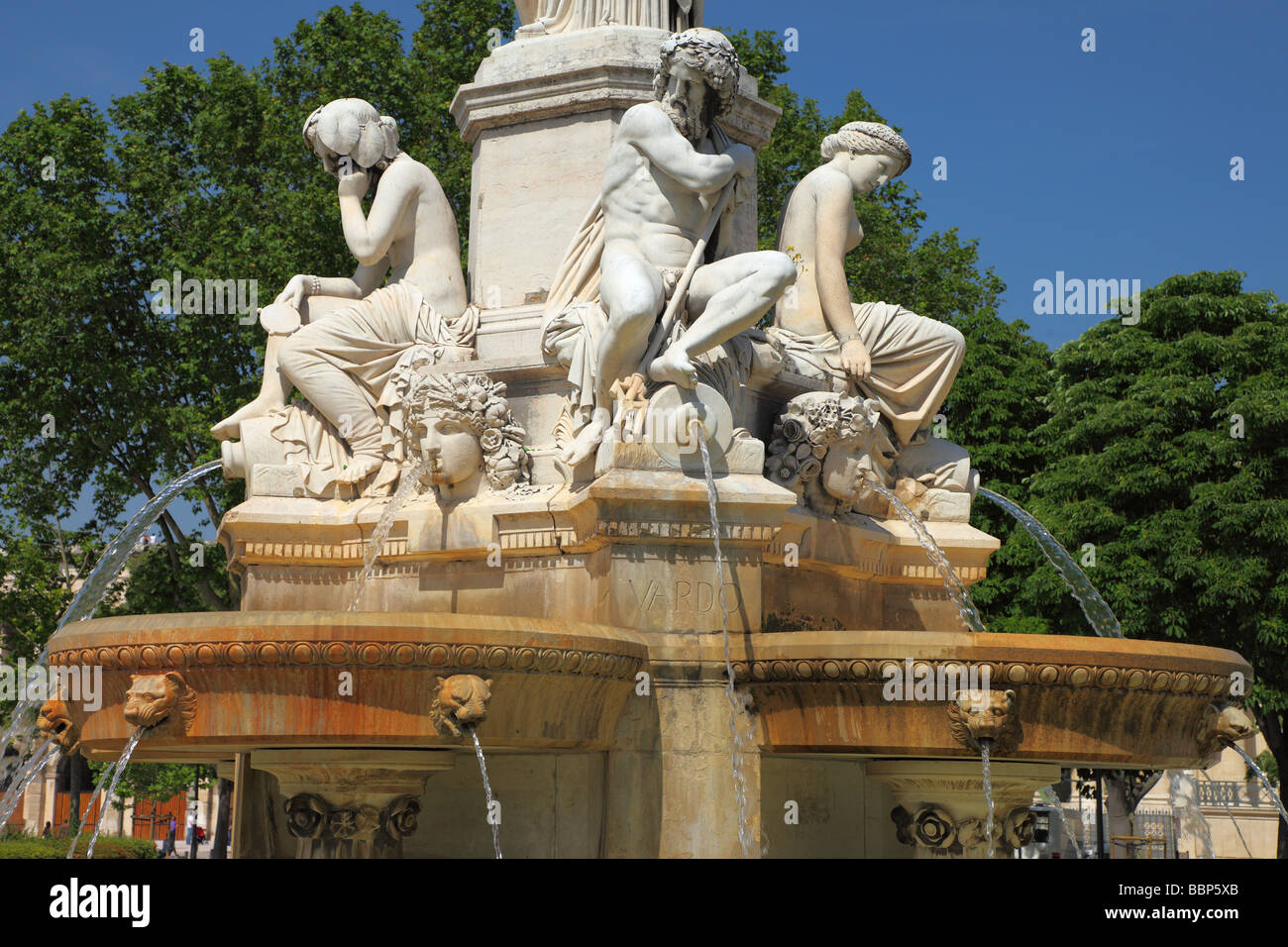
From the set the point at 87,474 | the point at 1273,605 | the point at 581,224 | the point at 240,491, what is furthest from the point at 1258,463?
the point at 87,474

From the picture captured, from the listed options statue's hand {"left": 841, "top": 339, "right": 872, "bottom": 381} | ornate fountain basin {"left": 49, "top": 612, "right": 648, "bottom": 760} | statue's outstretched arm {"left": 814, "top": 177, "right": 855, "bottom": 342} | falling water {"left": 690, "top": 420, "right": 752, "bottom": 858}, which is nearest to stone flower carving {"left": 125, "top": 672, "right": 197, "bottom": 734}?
ornate fountain basin {"left": 49, "top": 612, "right": 648, "bottom": 760}

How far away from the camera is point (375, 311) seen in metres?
10.6

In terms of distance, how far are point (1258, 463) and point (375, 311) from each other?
17.4 metres

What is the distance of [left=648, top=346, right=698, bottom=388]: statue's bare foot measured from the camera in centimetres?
886

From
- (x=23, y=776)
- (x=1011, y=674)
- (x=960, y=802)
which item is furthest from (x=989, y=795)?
(x=23, y=776)

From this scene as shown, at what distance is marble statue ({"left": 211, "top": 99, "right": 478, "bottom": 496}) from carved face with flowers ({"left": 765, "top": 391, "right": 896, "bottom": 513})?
81.2 inches

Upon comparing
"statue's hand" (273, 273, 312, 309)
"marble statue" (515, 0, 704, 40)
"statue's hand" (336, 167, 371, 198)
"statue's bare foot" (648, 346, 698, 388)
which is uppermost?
"marble statue" (515, 0, 704, 40)

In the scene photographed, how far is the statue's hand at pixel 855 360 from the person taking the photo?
1052 cm

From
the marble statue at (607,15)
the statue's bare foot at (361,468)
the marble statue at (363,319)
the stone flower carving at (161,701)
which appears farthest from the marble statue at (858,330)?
the stone flower carving at (161,701)

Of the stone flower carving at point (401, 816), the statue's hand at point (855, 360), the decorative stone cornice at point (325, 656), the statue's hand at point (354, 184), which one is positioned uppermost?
the statue's hand at point (354, 184)

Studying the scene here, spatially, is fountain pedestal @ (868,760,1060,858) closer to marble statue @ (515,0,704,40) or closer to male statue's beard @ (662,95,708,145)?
male statue's beard @ (662,95,708,145)

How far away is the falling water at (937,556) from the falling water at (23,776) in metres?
4.83

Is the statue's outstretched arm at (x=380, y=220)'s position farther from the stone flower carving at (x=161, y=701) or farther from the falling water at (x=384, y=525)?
the stone flower carving at (x=161, y=701)

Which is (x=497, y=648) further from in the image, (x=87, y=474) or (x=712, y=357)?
(x=87, y=474)
